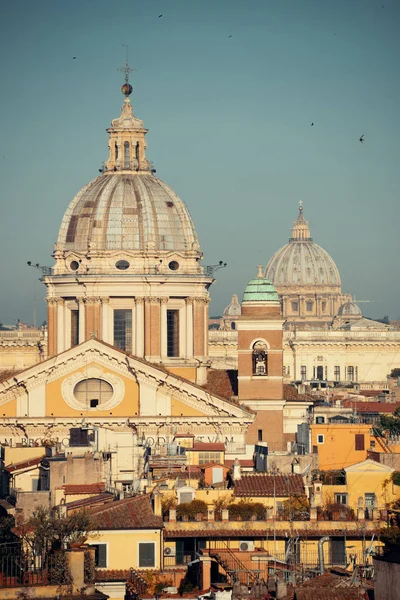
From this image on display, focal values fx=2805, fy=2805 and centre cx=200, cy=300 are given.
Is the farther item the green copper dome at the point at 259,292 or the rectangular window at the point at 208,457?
the green copper dome at the point at 259,292

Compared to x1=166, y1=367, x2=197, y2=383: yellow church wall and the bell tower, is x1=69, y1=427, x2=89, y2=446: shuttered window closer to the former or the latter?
the bell tower

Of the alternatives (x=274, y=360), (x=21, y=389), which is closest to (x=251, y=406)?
(x=274, y=360)

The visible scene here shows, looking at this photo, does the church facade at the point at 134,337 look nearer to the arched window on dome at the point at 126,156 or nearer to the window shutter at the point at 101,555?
the arched window on dome at the point at 126,156

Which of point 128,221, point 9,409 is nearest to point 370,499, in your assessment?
point 9,409

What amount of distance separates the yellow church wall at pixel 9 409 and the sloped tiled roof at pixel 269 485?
2455cm

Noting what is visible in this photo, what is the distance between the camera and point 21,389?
92562 mm

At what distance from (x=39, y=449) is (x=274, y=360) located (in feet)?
58.4

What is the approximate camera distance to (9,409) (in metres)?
92.6

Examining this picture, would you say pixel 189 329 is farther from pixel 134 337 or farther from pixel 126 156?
pixel 126 156

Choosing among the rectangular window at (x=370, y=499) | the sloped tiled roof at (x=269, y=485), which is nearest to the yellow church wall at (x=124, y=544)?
the sloped tiled roof at (x=269, y=485)

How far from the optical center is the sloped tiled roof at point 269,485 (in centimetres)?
6581

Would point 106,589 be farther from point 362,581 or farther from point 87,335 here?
point 87,335

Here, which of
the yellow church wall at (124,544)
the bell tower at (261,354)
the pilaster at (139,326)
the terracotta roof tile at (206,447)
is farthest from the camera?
the pilaster at (139,326)

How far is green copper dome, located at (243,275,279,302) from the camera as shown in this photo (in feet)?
319
